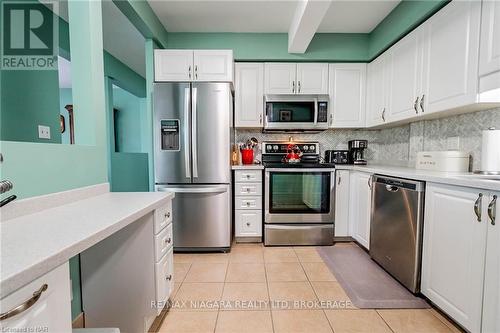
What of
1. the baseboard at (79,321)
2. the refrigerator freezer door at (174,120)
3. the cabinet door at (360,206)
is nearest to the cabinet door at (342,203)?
the cabinet door at (360,206)

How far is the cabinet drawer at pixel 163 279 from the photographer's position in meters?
1.39

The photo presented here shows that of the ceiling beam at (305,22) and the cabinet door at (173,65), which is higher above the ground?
the ceiling beam at (305,22)

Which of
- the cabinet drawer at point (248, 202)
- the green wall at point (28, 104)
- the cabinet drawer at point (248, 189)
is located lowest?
the cabinet drawer at point (248, 202)

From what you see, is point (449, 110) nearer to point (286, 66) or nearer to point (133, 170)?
point (286, 66)

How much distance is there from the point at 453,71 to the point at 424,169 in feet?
2.70

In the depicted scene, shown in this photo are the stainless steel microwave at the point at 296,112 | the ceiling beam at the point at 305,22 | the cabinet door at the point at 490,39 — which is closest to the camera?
the cabinet door at the point at 490,39

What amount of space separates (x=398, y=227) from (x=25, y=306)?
2.25 meters

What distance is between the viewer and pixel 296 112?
298 cm

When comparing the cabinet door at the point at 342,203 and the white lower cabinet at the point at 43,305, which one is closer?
the white lower cabinet at the point at 43,305

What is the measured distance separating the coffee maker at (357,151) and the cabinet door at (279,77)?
43.2 inches

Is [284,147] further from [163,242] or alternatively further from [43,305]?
[43,305]

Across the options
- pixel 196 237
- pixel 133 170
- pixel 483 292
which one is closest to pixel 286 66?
pixel 196 237

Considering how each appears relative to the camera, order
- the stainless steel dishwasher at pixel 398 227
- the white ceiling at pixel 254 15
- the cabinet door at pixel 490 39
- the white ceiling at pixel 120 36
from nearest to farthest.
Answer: the cabinet door at pixel 490 39
the stainless steel dishwasher at pixel 398 227
the white ceiling at pixel 254 15
the white ceiling at pixel 120 36

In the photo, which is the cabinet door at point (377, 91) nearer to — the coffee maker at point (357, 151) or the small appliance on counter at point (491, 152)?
the coffee maker at point (357, 151)
